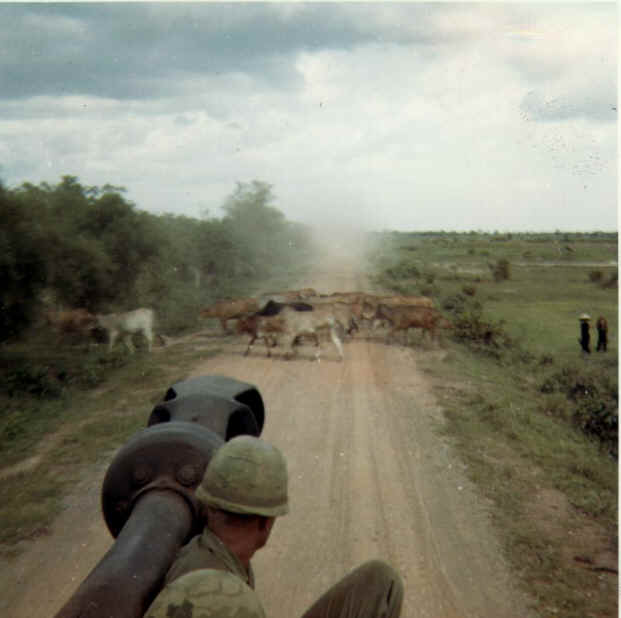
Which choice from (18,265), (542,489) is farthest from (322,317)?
(542,489)

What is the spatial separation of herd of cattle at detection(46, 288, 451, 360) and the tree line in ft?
2.04

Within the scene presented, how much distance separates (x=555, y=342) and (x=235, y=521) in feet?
67.7

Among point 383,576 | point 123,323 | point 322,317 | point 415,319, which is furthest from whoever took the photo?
point 415,319

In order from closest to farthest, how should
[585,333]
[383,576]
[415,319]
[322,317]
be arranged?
[383,576] → [322,317] → [415,319] → [585,333]

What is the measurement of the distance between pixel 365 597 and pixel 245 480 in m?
0.61

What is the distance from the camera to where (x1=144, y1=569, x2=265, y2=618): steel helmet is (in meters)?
1.72

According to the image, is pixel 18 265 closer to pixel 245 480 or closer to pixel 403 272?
pixel 245 480

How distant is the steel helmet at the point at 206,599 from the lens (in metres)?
1.72

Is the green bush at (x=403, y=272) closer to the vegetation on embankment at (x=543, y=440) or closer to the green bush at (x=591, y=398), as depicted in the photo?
the vegetation on embankment at (x=543, y=440)

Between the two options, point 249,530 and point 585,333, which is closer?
point 249,530

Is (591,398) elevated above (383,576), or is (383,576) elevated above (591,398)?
(383,576)

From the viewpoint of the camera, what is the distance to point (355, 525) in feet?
22.5

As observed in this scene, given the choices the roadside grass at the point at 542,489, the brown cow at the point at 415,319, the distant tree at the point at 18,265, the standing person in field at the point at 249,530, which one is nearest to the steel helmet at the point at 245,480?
the standing person in field at the point at 249,530

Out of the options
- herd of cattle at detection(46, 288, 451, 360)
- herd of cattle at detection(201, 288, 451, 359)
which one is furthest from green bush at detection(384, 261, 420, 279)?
herd of cattle at detection(46, 288, 451, 360)
